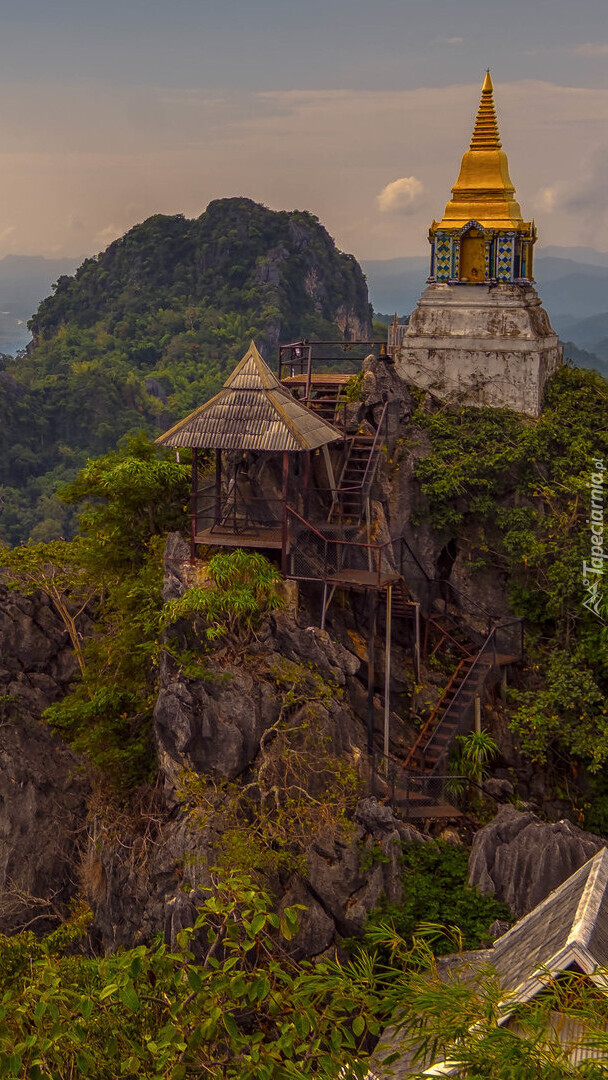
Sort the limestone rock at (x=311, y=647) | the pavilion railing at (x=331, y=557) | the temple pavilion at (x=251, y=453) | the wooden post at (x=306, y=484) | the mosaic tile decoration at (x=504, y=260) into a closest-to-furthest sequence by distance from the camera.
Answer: the limestone rock at (x=311, y=647) → the temple pavilion at (x=251, y=453) → the pavilion railing at (x=331, y=557) → the wooden post at (x=306, y=484) → the mosaic tile decoration at (x=504, y=260)

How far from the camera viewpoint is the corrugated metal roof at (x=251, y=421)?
784 inches

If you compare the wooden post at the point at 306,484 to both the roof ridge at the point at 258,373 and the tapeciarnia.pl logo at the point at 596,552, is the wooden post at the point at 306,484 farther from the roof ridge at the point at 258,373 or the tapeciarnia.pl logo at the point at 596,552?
the tapeciarnia.pl logo at the point at 596,552

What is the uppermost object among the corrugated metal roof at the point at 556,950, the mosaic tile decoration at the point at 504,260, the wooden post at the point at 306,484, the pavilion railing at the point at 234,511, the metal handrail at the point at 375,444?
the mosaic tile decoration at the point at 504,260

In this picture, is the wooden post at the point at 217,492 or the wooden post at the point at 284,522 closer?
the wooden post at the point at 284,522

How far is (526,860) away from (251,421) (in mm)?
8236

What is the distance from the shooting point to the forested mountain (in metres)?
76.2

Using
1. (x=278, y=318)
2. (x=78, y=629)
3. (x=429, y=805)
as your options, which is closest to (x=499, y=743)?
(x=429, y=805)

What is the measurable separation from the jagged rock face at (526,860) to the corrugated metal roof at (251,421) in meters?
6.85

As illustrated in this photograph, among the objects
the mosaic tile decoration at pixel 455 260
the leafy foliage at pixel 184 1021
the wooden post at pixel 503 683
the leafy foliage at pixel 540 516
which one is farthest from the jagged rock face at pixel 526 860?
the mosaic tile decoration at pixel 455 260

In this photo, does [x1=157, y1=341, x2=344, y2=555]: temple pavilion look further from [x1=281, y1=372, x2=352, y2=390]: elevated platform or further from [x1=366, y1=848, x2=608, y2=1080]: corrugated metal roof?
[x1=366, y1=848, x2=608, y2=1080]: corrugated metal roof

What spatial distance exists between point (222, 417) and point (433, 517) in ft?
16.4

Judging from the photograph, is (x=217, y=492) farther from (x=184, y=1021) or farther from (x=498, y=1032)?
(x=498, y=1032)

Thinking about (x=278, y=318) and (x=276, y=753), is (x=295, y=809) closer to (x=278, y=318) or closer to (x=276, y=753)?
(x=276, y=753)

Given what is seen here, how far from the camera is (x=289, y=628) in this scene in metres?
19.4
